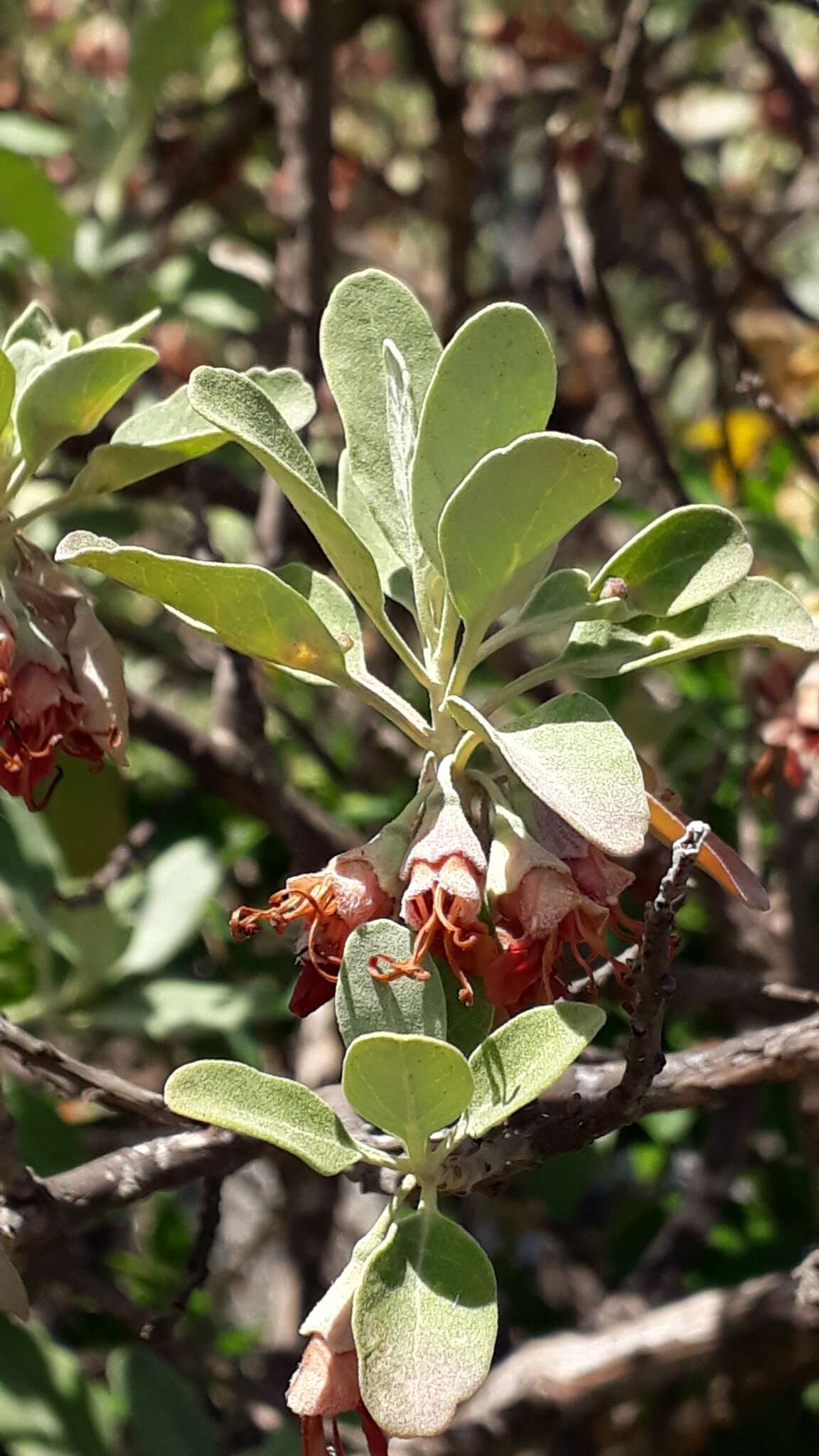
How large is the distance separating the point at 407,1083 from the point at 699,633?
33 centimetres

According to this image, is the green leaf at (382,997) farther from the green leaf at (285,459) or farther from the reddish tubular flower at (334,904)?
the green leaf at (285,459)

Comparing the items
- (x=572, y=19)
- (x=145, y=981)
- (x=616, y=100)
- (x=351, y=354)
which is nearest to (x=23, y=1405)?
(x=145, y=981)

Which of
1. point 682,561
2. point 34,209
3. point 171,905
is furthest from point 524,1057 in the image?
point 34,209

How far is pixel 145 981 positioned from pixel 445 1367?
1217 mm

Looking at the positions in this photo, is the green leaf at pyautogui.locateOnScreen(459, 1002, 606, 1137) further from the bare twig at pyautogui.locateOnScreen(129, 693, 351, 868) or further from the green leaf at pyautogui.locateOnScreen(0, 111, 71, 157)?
the green leaf at pyautogui.locateOnScreen(0, 111, 71, 157)

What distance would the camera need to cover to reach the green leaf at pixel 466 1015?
93cm

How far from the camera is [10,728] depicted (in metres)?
0.99

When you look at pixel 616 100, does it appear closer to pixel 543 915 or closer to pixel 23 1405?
pixel 543 915

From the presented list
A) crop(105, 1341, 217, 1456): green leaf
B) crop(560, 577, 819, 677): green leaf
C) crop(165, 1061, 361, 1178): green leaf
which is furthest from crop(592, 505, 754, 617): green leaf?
crop(105, 1341, 217, 1456): green leaf

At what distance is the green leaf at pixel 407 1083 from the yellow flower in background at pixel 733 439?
1507 millimetres

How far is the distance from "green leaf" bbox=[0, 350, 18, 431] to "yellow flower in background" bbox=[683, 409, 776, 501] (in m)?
1.38

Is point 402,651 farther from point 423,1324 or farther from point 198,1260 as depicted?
point 198,1260

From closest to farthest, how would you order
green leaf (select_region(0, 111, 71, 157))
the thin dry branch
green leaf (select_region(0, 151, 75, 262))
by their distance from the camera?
the thin dry branch
green leaf (select_region(0, 151, 75, 262))
green leaf (select_region(0, 111, 71, 157))

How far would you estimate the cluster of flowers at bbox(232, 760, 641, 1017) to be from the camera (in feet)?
2.79
